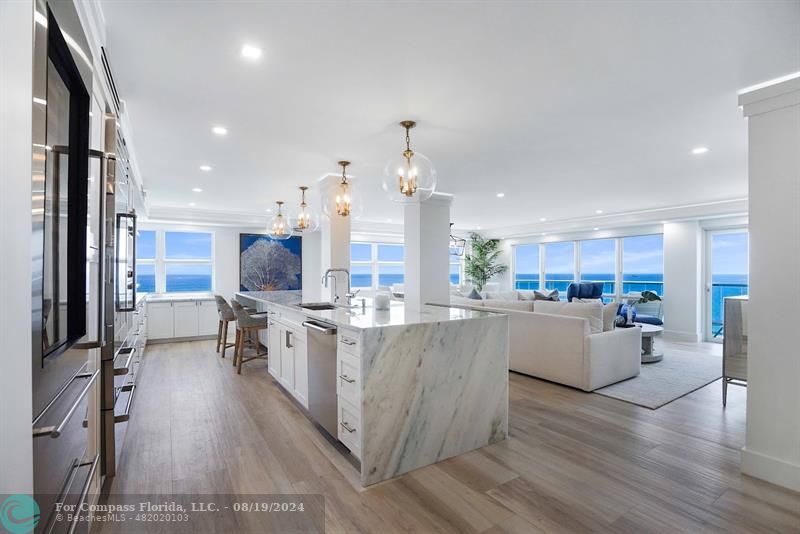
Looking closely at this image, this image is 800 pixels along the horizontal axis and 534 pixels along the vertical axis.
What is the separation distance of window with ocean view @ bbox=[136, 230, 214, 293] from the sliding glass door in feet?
32.5

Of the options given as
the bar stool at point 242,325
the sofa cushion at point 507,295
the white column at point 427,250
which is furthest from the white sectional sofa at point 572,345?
the bar stool at point 242,325

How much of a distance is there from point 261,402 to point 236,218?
4978 mm

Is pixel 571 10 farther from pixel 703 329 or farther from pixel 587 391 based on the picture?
pixel 703 329

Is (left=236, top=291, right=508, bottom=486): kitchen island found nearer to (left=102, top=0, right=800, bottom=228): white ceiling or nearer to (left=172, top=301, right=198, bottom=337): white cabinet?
(left=102, top=0, right=800, bottom=228): white ceiling

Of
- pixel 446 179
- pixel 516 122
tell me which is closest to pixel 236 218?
pixel 446 179

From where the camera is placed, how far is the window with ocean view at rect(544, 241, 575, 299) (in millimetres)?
9974

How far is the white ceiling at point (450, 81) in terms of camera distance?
1798 mm

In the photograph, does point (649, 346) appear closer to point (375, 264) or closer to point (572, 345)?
point (572, 345)

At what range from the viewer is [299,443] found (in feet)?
9.12

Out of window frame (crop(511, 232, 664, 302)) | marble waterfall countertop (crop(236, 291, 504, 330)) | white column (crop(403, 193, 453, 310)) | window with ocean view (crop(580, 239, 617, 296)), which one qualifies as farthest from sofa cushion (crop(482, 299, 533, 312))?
window with ocean view (crop(580, 239, 617, 296))

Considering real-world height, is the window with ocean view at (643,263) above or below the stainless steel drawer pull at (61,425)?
above

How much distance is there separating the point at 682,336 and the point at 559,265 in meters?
3.54

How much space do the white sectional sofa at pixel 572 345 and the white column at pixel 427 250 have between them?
39.5 inches

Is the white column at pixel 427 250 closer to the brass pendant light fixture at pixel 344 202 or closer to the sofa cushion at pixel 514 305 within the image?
the sofa cushion at pixel 514 305
